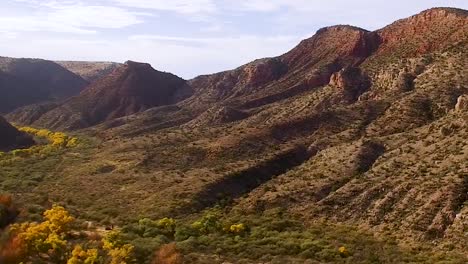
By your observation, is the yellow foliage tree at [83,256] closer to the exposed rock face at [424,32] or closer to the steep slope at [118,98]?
the exposed rock face at [424,32]

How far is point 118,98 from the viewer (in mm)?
180125

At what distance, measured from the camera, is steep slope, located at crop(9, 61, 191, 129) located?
547ft

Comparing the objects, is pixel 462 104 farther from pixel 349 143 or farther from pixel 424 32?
pixel 424 32

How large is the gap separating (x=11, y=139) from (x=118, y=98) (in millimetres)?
63638

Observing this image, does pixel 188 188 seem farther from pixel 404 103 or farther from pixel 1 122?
pixel 1 122

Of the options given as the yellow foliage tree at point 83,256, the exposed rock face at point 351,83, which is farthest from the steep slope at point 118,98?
the yellow foliage tree at point 83,256

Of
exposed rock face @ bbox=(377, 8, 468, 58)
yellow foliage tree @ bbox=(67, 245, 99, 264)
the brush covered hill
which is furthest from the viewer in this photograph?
exposed rock face @ bbox=(377, 8, 468, 58)

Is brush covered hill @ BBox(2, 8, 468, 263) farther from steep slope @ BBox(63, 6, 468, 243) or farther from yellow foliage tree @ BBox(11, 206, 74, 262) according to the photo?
yellow foliage tree @ BBox(11, 206, 74, 262)

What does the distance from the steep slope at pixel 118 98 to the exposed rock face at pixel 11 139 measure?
34386 mm

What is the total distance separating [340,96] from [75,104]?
346ft

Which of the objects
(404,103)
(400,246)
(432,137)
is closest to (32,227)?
(400,246)

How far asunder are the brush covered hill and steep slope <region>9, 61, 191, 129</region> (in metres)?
39.9

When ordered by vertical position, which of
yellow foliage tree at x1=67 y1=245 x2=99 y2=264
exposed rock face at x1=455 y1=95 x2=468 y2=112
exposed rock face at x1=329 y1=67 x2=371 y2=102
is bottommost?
yellow foliage tree at x1=67 y1=245 x2=99 y2=264

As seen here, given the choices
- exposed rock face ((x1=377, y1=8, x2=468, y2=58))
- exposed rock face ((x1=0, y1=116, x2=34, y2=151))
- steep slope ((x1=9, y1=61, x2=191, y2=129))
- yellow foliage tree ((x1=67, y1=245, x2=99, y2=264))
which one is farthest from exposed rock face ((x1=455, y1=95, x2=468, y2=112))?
steep slope ((x1=9, y1=61, x2=191, y2=129))
